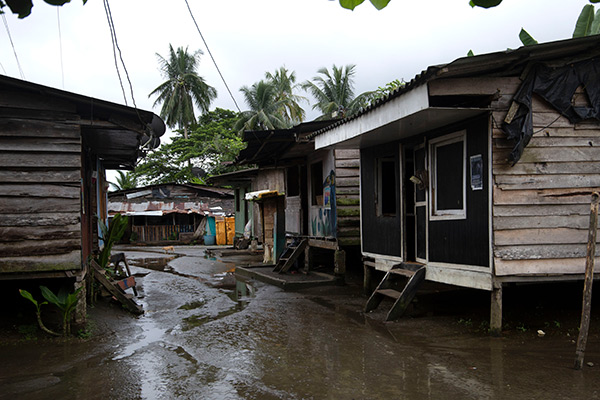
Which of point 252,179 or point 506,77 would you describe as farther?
point 252,179

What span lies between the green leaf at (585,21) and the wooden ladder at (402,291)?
4.71m

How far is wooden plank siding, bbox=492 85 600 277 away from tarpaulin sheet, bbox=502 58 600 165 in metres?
0.11

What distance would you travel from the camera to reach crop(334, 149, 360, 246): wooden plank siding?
12.3 metres

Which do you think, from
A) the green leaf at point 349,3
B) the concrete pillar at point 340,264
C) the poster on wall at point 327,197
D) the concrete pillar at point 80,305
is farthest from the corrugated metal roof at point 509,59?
the poster on wall at point 327,197

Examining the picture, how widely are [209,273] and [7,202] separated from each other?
8.67 m

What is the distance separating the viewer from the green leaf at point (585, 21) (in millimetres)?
8147

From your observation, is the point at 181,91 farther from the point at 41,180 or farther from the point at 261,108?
the point at 41,180

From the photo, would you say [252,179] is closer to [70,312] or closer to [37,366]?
[70,312]

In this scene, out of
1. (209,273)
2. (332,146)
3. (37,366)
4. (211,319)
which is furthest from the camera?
(209,273)

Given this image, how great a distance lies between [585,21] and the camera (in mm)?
8266

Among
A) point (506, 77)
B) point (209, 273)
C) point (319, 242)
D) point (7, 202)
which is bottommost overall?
point (209, 273)

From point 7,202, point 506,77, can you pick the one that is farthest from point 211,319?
point 506,77

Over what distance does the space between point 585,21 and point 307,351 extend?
6.94 m

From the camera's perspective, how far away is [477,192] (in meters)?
7.18
